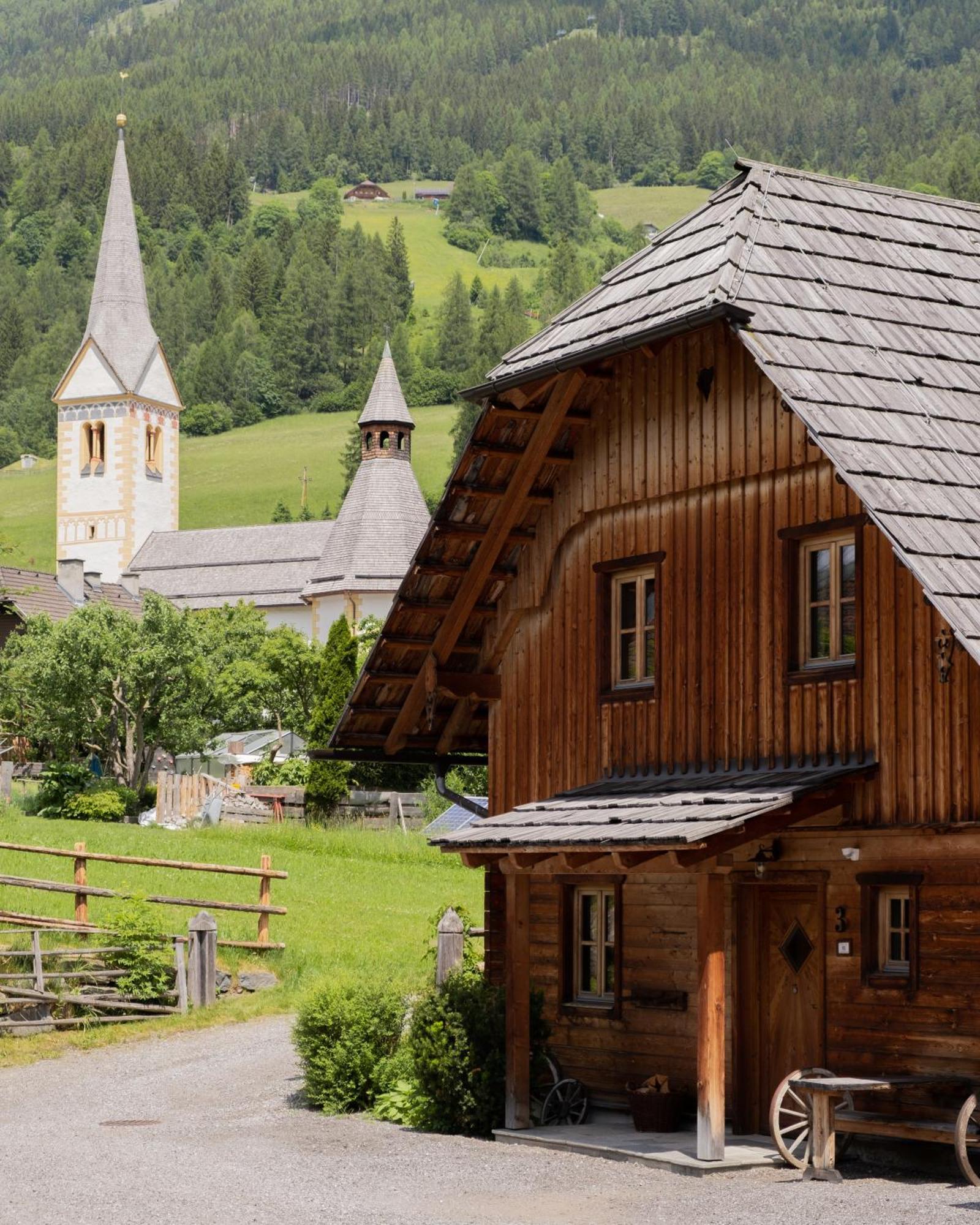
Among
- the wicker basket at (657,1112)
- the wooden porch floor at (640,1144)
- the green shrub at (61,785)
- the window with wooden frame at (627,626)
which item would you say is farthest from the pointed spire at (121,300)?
the wicker basket at (657,1112)

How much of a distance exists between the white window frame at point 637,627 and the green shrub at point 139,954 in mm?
8649

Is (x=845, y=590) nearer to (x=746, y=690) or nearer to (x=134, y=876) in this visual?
(x=746, y=690)

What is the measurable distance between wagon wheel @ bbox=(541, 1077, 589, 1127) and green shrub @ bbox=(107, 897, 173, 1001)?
8099 mm

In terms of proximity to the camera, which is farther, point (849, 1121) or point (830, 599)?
point (830, 599)

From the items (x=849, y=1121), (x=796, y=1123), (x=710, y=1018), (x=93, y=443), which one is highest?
(x=93, y=443)

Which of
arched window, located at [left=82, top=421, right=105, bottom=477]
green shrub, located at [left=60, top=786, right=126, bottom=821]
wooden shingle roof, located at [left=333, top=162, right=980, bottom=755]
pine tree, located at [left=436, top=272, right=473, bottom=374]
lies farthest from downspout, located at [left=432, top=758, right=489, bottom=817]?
pine tree, located at [left=436, top=272, right=473, bottom=374]

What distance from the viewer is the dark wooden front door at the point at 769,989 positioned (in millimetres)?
15906

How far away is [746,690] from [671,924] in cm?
228

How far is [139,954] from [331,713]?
75.8 ft

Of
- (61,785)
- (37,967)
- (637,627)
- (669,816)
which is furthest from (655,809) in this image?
(61,785)

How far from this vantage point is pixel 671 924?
56.3ft

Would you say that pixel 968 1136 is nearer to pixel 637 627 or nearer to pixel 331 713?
pixel 637 627

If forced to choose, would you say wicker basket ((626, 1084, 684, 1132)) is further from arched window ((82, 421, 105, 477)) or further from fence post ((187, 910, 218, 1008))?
arched window ((82, 421, 105, 477))

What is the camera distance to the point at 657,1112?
1639 centimetres
